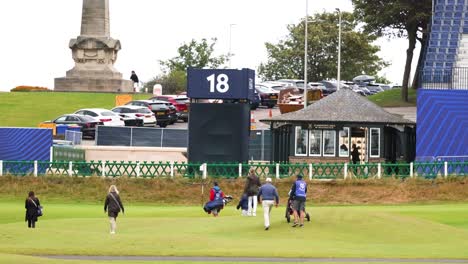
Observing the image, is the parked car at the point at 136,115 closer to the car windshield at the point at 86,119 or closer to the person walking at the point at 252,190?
the car windshield at the point at 86,119

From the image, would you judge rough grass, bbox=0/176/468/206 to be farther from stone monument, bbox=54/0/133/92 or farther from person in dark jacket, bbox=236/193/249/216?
stone monument, bbox=54/0/133/92

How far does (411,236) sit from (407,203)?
17.2 meters

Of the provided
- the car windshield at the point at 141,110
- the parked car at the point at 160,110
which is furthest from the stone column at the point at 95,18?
the car windshield at the point at 141,110

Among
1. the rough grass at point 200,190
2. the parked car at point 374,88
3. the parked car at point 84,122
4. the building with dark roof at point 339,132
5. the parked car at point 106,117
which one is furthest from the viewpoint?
the parked car at point 374,88

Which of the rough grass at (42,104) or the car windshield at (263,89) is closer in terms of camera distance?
the rough grass at (42,104)

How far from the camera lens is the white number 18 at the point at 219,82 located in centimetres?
5859

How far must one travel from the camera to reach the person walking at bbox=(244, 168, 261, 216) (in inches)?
1785

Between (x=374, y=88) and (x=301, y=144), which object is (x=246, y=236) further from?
(x=374, y=88)

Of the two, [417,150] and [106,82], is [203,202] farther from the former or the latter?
[106,82]

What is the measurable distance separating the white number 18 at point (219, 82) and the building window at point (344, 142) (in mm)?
7044

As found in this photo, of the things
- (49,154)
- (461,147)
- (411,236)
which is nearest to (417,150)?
(461,147)

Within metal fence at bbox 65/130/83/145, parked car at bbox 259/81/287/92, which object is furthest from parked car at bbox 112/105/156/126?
parked car at bbox 259/81/287/92

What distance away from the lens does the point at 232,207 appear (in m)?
53.8

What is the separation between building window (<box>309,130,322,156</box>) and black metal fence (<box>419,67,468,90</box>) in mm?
12833
